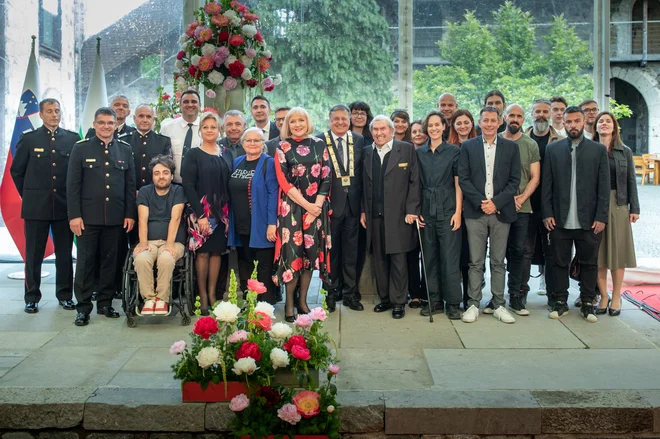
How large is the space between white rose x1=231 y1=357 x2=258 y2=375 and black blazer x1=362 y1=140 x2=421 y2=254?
2.38 m

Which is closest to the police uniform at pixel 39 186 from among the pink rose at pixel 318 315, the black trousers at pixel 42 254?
the black trousers at pixel 42 254

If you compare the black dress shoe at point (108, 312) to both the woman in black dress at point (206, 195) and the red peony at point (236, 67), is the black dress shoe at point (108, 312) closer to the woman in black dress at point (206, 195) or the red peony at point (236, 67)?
the woman in black dress at point (206, 195)

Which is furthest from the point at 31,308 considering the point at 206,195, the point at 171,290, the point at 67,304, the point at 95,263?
the point at 206,195

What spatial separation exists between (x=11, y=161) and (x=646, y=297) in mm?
6052

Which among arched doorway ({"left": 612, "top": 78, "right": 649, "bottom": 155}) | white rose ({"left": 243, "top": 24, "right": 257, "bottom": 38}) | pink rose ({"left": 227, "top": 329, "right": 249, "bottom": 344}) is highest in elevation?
arched doorway ({"left": 612, "top": 78, "right": 649, "bottom": 155})

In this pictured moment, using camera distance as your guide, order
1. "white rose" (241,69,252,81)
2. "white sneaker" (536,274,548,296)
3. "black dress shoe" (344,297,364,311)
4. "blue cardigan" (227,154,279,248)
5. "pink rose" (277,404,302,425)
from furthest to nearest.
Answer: "white rose" (241,69,252,81) < "white sneaker" (536,274,548,296) < "black dress shoe" (344,297,364,311) < "blue cardigan" (227,154,279,248) < "pink rose" (277,404,302,425)

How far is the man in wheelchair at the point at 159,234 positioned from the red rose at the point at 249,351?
1980 mm

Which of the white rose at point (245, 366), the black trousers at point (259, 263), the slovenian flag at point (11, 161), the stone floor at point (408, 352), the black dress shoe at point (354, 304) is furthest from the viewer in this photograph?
the slovenian flag at point (11, 161)

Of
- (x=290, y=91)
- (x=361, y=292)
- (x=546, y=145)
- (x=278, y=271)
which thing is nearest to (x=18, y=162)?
(x=278, y=271)

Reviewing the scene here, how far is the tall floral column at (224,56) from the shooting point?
6867mm

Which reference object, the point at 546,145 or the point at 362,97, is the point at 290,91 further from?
the point at 546,145

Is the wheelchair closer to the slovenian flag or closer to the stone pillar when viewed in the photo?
the slovenian flag

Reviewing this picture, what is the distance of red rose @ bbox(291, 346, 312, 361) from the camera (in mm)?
3645

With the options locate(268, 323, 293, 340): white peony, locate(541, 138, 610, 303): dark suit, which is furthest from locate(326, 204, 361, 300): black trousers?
locate(268, 323, 293, 340): white peony
